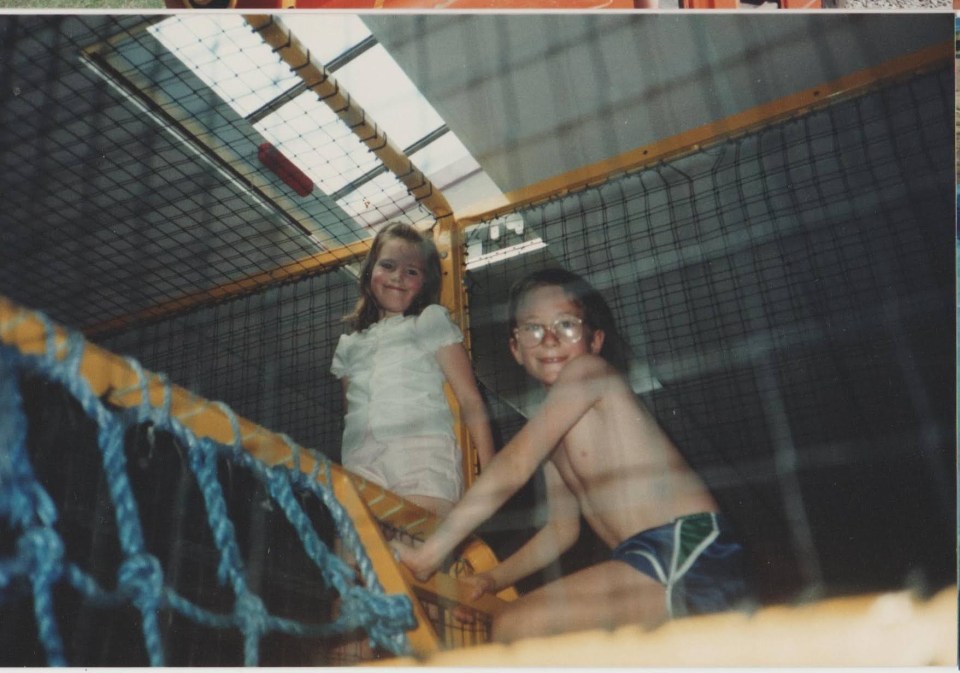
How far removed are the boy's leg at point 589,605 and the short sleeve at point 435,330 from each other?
417 millimetres

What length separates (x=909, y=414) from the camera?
3.85 ft

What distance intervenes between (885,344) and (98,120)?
4.10 feet

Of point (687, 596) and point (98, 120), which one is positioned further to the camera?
point (98, 120)

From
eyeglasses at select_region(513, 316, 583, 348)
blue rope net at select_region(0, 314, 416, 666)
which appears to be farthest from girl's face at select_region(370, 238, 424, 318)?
blue rope net at select_region(0, 314, 416, 666)

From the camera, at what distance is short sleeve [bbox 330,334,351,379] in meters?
1.30

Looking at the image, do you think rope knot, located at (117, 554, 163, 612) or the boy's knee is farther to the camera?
the boy's knee

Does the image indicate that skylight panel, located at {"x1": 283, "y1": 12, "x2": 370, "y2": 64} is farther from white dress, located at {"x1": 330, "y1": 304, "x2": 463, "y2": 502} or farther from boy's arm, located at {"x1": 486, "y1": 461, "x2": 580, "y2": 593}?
boy's arm, located at {"x1": 486, "y1": 461, "x2": 580, "y2": 593}

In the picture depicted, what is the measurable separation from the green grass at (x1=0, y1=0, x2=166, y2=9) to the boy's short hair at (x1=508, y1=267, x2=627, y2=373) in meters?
0.64

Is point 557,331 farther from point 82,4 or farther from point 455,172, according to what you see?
point 82,4

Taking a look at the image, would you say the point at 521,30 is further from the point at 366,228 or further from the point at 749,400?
the point at 749,400

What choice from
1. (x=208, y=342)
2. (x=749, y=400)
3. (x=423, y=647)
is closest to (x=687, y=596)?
(x=423, y=647)

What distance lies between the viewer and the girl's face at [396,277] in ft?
4.29

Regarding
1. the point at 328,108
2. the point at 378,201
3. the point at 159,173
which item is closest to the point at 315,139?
the point at 328,108

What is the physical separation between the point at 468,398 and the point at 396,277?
0.24m
